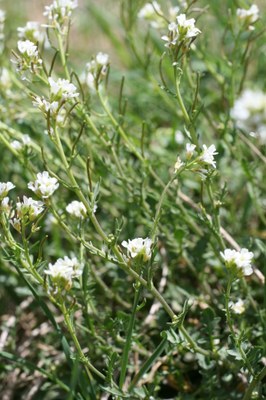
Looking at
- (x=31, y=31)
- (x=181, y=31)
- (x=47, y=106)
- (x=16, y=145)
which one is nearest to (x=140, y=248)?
(x=47, y=106)

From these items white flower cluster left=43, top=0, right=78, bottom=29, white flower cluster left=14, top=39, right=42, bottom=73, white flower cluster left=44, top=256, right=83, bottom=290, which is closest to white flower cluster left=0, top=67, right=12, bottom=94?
white flower cluster left=43, top=0, right=78, bottom=29

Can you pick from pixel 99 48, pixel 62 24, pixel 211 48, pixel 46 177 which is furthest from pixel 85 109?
pixel 99 48

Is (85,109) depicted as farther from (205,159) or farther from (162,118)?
(162,118)

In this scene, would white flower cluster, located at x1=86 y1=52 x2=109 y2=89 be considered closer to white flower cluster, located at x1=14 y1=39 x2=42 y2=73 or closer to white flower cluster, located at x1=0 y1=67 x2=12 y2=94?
white flower cluster, located at x1=14 y1=39 x2=42 y2=73

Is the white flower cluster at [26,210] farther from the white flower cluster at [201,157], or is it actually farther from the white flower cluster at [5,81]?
the white flower cluster at [5,81]

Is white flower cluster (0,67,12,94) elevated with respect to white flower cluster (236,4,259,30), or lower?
elevated

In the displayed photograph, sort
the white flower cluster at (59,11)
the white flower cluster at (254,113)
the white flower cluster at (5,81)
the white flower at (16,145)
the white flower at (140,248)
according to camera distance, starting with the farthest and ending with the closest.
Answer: the white flower cluster at (5,81), the white flower at (16,145), the white flower cluster at (59,11), the white flower at (140,248), the white flower cluster at (254,113)

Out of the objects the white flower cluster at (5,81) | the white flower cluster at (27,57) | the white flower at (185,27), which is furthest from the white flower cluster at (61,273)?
the white flower cluster at (5,81)
